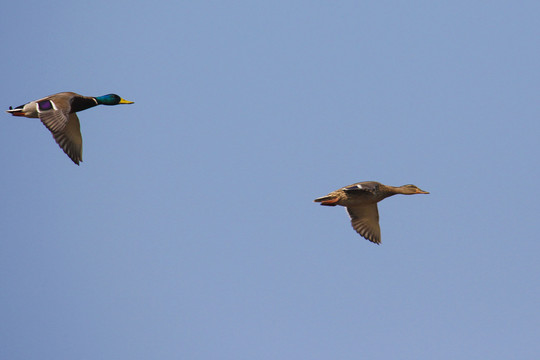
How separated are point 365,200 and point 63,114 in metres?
8.58

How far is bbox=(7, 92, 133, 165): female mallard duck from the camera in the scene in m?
23.6

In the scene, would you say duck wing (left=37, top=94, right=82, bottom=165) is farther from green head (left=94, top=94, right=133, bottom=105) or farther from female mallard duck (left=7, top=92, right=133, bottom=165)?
green head (left=94, top=94, right=133, bottom=105)

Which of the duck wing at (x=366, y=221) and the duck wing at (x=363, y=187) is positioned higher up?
the duck wing at (x=363, y=187)

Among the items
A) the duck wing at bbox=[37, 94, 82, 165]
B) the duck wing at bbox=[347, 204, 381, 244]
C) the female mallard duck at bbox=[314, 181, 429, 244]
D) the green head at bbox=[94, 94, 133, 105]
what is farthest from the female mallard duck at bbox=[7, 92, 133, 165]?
the duck wing at bbox=[347, 204, 381, 244]

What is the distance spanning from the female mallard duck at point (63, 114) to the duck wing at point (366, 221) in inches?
311

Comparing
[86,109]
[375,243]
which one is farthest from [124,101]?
[375,243]

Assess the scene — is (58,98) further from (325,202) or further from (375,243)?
(375,243)

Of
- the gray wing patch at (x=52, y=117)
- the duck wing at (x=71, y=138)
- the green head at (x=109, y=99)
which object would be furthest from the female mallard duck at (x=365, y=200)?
the gray wing patch at (x=52, y=117)

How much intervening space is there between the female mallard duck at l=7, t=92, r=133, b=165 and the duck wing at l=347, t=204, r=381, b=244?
7.91 meters

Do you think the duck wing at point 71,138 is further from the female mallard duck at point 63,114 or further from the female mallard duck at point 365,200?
the female mallard duck at point 365,200

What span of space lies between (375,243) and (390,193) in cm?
174

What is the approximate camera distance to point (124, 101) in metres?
27.6

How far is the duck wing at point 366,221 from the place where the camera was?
28.5 m

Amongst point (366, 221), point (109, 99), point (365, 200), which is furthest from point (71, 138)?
point (366, 221)
